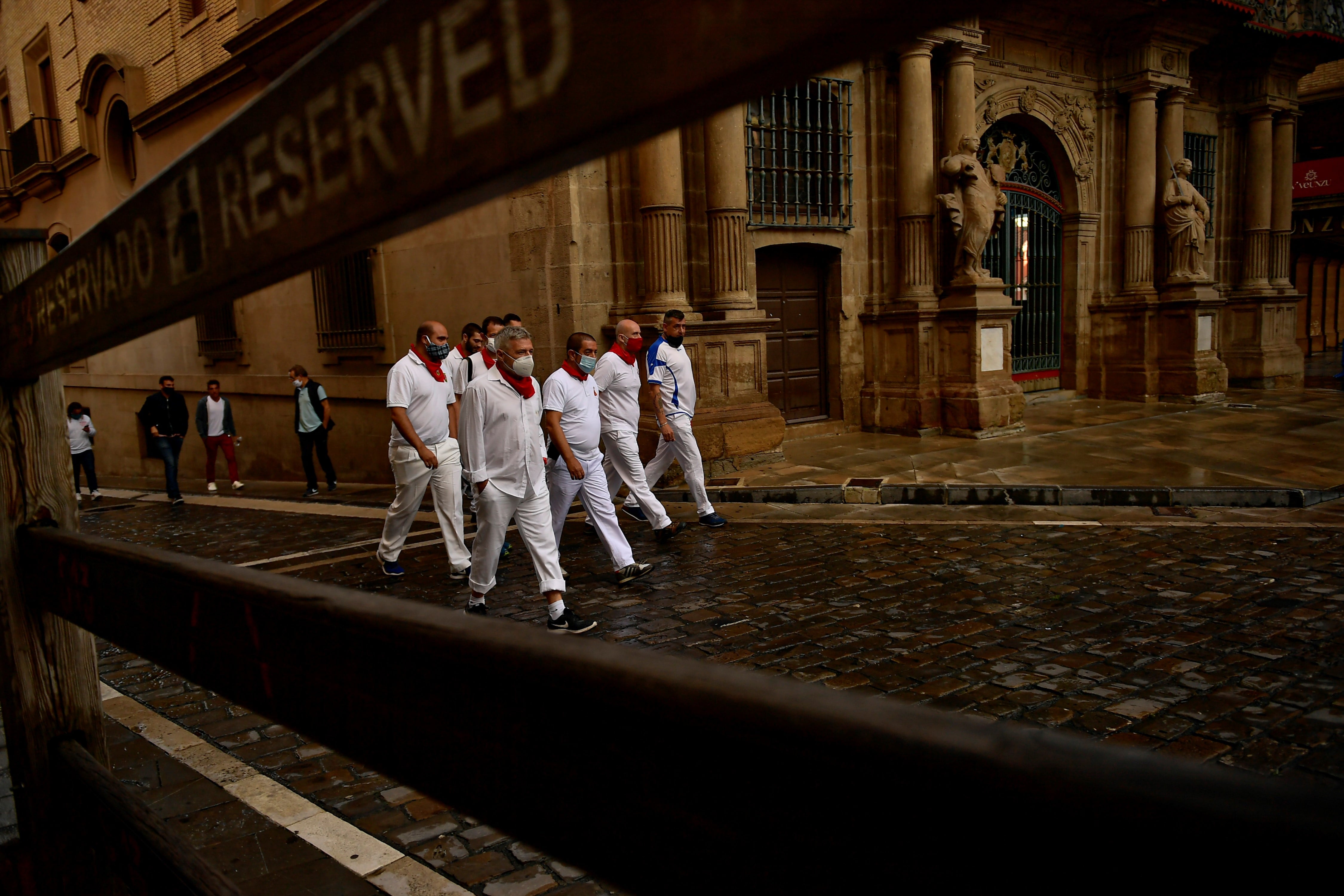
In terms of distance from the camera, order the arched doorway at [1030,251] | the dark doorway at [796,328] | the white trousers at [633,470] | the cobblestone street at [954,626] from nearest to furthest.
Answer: the cobblestone street at [954,626] < the white trousers at [633,470] < the dark doorway at [796,328] < the arched doorway at [1030,251]

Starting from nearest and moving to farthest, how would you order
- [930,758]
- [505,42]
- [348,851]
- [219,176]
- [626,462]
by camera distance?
[930,758] → [505,42] → [219,176] → [348,851] → [626,462]

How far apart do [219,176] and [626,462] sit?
7.49m

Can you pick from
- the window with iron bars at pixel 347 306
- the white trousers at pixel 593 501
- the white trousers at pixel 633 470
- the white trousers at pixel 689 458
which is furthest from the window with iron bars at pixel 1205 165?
the white trousers at pixel 593 501

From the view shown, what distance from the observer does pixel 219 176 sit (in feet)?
3.89

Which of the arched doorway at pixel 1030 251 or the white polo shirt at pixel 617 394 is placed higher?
the arched doorway at pixel 1030 251

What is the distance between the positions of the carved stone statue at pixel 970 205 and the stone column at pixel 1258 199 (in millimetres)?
9957

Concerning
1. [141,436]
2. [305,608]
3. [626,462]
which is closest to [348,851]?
[305,608]

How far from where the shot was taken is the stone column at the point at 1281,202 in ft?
68.2

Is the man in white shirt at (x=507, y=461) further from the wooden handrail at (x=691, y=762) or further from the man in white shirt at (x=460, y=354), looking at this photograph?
the wooden handrail at (x=691, y=762)

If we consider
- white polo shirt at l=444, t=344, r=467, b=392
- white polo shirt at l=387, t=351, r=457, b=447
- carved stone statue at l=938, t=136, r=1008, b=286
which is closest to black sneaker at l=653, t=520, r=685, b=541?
white polo shirt at l=387, t=351, r=457, b=447

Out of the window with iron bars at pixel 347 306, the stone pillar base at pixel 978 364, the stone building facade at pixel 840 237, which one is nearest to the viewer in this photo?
the stone building facade at pixel 840 237

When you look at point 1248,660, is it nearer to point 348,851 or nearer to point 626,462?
point 348,851

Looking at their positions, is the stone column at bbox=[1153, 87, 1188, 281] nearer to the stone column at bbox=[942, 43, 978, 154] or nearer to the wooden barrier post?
the stone column at bbox=[942, 43, 978, 154]

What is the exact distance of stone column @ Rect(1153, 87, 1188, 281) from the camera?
59.8 feet
